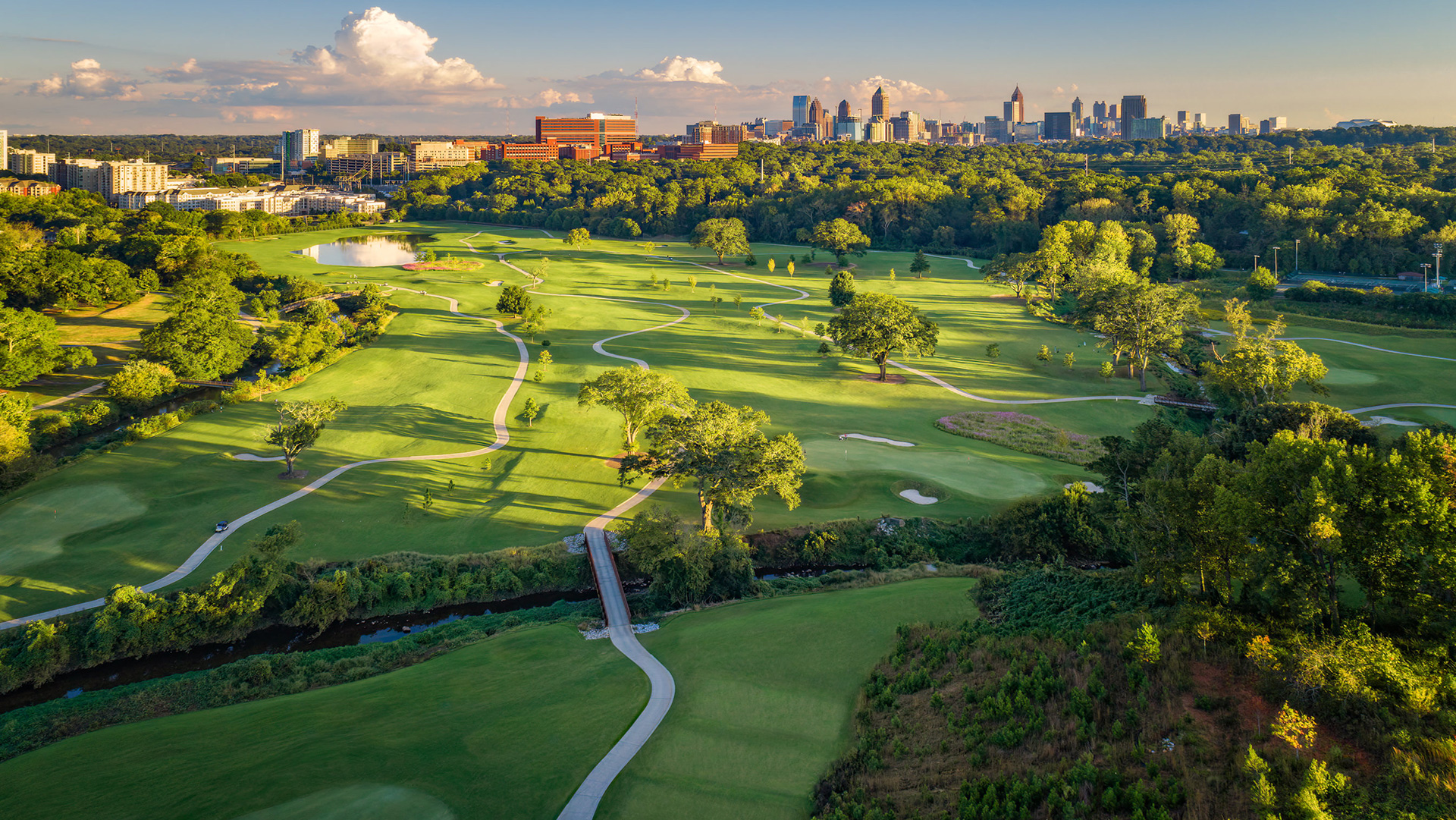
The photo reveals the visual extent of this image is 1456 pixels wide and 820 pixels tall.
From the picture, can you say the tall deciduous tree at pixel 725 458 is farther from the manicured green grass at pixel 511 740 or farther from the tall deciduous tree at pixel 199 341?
the tall deciduous tree at pixel 199 341

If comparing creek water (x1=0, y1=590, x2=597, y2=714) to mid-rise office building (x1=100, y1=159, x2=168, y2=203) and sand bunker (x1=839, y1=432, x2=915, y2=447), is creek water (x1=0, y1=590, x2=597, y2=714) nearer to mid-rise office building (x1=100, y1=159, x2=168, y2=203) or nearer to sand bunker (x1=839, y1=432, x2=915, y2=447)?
sand bunker (x1=839, y1=432, x2=915, y2=447)

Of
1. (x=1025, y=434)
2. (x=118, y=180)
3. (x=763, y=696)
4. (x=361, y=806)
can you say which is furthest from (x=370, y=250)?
(x=361, y=806)

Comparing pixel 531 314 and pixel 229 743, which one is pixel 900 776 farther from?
Result: pixel 531 314

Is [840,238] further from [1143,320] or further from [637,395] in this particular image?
[637,395]

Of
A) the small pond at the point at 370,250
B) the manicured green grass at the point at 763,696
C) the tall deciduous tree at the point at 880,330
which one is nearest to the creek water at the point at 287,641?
the manicured green grass at the point at 763,696

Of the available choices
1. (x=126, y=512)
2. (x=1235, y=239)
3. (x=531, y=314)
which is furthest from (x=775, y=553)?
(x=1235, y=239)

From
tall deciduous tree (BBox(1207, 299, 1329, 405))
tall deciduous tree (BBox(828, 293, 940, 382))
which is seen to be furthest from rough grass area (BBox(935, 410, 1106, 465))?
tall deciduous tree (BBox(1207, 299, 1329, 405))

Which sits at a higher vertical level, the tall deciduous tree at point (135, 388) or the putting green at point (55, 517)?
the tall deciduous tree at point (135, 388)

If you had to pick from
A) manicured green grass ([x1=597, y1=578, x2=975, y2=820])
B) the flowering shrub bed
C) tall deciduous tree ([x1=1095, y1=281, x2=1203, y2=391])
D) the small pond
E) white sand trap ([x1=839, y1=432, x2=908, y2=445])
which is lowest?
manicured green grass ([x1=597, y1=578, x2=975, y2=820])
